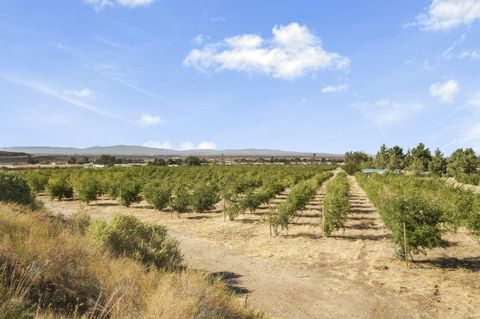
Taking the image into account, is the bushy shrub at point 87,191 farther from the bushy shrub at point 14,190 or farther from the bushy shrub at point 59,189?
the bushy shrub at point 14,190

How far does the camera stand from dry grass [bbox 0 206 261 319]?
4.71 metres

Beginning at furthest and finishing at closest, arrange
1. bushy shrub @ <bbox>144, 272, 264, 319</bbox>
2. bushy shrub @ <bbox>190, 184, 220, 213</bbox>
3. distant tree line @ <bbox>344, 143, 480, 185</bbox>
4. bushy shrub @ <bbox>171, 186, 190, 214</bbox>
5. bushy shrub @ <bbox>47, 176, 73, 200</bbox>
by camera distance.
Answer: distant tree line @ <bbox>344, 143, 480, 185</bbox> → bushy shrub @ <bbox>47, 176, 73, 200</bbox> → bushy shrub @ <bbox>190, 184, 220, 213</bbox> → bushy shrub @ <bbox>171, 186, 190, 214</bbox> → bushy shrub @ <bbox>144, 272, 264, 319</bbox>

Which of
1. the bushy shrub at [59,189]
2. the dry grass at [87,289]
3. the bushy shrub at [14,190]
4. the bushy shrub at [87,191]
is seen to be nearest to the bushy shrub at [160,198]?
the bushy shrub at [87,191]

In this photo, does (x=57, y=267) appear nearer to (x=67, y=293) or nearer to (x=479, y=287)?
(x=67, y=293)

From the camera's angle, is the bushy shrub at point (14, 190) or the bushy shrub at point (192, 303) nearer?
the bushy shrub at point (192, 303)

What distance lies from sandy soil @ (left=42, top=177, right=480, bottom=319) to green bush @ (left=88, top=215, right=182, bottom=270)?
2.30 metres

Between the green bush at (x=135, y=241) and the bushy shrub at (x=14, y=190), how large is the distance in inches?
341

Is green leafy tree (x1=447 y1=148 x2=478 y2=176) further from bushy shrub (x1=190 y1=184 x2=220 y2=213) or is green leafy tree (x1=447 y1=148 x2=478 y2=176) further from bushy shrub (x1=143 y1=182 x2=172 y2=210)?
bushy shrub (x1=143 y1=182 x2=172 y2=210)

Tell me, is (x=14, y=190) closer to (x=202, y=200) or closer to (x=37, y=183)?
(x=202, y=200)

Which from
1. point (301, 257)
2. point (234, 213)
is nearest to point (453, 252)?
point (301, 257)

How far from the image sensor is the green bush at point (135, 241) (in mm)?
9430

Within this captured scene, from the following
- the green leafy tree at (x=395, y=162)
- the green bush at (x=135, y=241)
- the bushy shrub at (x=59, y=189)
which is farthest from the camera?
the green leafy tree at (x=395, y=162)

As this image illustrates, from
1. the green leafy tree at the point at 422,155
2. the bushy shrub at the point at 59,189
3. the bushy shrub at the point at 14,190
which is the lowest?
the bushy shrub at the point at 59,189

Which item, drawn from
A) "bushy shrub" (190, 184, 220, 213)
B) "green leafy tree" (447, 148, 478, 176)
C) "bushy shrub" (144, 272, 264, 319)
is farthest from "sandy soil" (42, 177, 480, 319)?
"green leafy tree" (447, 148, 478, 176)
